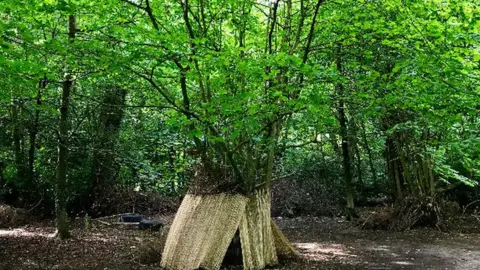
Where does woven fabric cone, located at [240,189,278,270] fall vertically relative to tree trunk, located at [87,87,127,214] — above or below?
below

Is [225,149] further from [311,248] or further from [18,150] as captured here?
[18,150]

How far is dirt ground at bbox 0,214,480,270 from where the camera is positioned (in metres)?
6.71

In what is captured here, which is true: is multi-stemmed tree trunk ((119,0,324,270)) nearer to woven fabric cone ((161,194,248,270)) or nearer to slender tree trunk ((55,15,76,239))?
woven fabric cone ((161,194,248,270))

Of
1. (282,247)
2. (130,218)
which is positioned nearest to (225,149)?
(282,247)

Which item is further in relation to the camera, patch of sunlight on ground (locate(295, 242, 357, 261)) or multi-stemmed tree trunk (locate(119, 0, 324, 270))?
patch of sunlight on ground (locate(295, 242, 357, 261))

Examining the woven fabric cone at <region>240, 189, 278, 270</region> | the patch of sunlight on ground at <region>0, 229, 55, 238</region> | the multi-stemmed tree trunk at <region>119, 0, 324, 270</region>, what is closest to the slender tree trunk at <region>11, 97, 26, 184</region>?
the patch of sunlight on ground at <region>0, 229, 55, 238</region>

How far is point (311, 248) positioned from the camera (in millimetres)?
8422

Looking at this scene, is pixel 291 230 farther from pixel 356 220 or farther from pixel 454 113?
pixel 454 113

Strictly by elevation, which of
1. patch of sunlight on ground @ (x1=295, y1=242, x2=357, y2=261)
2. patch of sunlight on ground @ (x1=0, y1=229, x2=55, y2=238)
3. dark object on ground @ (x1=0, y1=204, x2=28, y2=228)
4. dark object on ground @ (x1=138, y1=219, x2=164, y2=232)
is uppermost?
dark object on ground @ (x1=0, y1=204, x2=28, y2=228)

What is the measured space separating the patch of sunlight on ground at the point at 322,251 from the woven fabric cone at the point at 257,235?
0.97 meters

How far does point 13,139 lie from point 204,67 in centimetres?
858

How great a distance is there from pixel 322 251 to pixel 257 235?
7.14 feet

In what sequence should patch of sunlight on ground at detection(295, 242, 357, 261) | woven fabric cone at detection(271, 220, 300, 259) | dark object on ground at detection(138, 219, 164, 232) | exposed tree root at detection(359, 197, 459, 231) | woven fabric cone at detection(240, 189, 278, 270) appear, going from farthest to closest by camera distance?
dark object on ground at detection(138, 219, 164, 232), exposed tree root at detection(359, 197, 459, 231), patch of sunlight on ground at detection(295, 242, 357, 261), woven fabric cone at detection(271, 220, 300, 259), woven fabric cone at detection(240, 189, 278, 270)

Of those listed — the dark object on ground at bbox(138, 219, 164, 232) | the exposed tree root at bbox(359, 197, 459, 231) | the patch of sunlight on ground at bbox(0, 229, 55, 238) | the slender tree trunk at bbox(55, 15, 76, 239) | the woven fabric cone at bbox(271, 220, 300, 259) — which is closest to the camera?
the woven fabric cone at bbox(271, 220, 300, 259)
